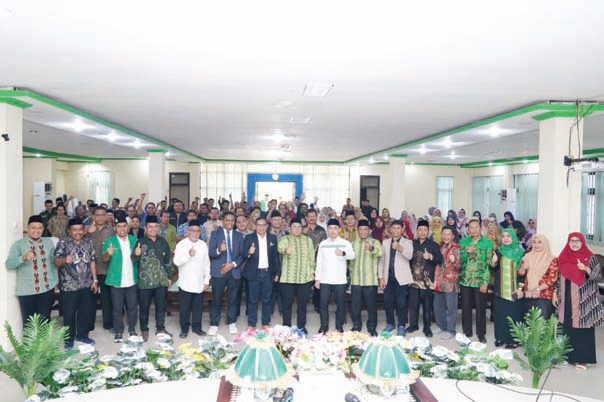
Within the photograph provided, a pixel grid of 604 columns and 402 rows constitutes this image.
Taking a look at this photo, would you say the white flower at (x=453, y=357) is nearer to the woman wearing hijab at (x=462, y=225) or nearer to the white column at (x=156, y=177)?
the woman wearing hijab at (x=462, y=225)

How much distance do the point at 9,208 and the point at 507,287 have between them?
19.5 ft

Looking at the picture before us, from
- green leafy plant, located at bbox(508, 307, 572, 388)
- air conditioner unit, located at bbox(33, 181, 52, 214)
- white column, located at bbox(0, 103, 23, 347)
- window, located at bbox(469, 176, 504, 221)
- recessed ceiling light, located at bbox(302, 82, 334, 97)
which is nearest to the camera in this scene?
green leafy plant, located at bbox(508, 307, 572, 388)

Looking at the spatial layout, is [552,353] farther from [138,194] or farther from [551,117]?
[138,194]

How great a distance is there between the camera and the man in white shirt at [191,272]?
566cm

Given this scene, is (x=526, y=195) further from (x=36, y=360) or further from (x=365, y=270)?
(x=36, y=360)

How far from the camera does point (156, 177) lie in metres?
11.8

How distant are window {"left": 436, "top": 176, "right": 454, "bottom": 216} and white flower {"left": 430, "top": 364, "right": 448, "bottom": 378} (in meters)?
17.0

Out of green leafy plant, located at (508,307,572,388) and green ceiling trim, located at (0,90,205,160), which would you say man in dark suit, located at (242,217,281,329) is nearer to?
green ceiling trim, located at (0,90,205,160)

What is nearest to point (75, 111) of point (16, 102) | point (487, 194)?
point (16, 102)

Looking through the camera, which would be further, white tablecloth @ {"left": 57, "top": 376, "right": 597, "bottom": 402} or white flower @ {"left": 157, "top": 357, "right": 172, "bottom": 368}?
white flower @ {"left": 157, "top": 357, "right": 172, "bottom": 368}

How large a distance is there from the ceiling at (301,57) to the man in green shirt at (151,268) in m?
1.76

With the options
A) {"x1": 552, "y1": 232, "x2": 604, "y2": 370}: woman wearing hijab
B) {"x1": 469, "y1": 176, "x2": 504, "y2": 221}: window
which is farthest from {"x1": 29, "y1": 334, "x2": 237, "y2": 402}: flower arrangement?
{"x1": 469, "y1": 176, "x2": 504, "y2": 221}: window

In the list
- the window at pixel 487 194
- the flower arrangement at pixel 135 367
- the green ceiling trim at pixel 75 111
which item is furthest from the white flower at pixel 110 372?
the window at pixel 487 194

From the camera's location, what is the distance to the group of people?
513cm
